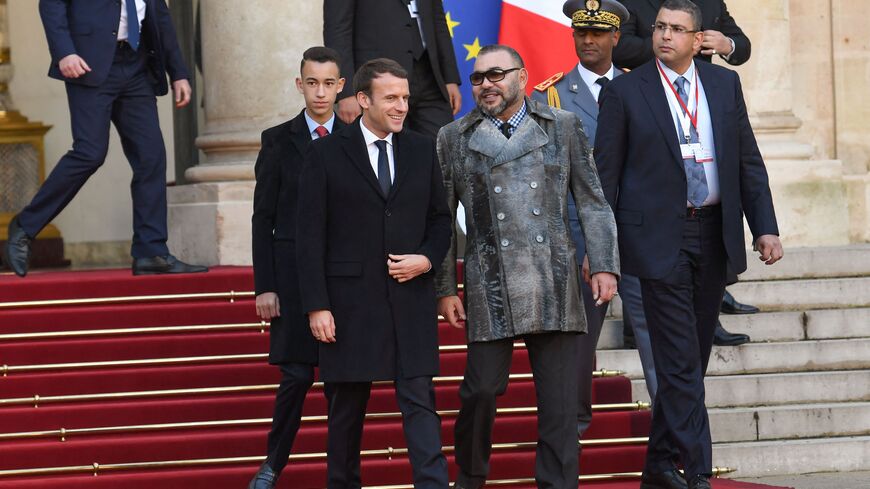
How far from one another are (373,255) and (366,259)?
0.10ft

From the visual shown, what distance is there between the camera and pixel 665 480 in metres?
6.79

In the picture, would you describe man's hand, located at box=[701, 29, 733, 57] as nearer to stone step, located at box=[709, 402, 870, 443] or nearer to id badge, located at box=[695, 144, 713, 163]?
id badge, located at box=[695, 144, 713, 163]

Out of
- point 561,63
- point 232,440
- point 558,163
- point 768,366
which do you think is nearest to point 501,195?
point 558,163

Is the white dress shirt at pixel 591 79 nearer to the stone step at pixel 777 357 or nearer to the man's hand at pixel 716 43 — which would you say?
the man's hand at pixel 716 43

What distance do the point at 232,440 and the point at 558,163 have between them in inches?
80.8

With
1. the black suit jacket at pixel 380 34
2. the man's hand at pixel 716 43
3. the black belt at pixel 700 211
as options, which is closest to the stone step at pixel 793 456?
the black belt at pixel 700 211

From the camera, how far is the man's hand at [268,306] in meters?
6.75

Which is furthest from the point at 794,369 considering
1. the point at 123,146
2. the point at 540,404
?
the point at 123,146

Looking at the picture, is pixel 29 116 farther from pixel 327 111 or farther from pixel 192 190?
pixel 327 111

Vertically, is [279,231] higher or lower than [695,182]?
lower

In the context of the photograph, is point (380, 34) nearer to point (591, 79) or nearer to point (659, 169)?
point (591, 79)

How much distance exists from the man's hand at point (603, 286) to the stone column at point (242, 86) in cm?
392

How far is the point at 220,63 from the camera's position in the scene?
10.1m

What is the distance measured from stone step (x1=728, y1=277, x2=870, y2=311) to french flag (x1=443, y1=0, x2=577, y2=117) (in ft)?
6.05
